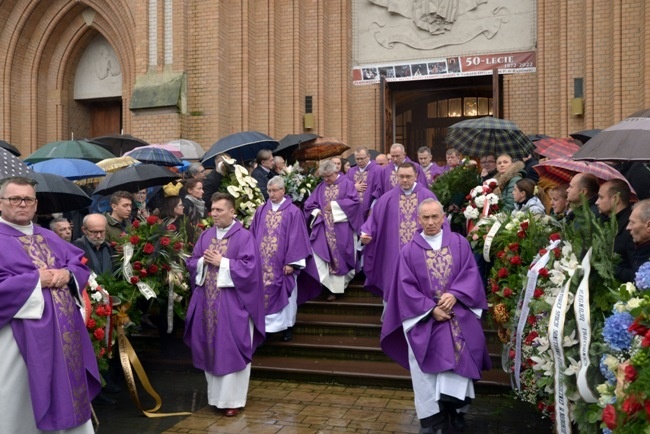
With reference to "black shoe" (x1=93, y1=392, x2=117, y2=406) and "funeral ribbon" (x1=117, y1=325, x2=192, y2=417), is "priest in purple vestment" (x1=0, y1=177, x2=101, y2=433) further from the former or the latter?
"black shoe" (x1=93, y1=392, x2=117, y2=406)

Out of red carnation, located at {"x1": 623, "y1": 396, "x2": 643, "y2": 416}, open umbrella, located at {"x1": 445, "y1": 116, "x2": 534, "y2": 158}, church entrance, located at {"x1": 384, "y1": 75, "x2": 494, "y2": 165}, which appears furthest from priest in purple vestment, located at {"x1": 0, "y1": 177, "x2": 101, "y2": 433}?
church entrance, located at {"x1": 384, "y1": 75, "x2": 494, "y2": 165}

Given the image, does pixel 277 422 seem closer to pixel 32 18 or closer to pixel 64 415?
pixel 64 415

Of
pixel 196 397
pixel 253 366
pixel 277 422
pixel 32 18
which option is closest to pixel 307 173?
pixel 253 366

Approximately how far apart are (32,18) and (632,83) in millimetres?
15831

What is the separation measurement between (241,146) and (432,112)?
846 cm

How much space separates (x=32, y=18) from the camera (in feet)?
61.0

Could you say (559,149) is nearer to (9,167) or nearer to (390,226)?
(390,226)

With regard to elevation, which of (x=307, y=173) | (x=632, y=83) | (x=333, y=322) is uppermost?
(x=632, y=83)

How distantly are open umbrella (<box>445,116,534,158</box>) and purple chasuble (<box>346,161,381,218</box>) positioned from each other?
1.60m

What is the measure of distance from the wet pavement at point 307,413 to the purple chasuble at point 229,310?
0.54m

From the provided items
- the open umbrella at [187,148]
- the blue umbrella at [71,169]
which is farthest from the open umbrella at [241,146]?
the open umbrella at [187,148]

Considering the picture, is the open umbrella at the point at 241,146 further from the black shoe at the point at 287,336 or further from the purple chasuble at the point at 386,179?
the black shoe at the point at 287,336

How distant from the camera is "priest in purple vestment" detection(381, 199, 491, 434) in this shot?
561cm

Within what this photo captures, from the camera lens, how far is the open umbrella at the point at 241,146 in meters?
10.7
